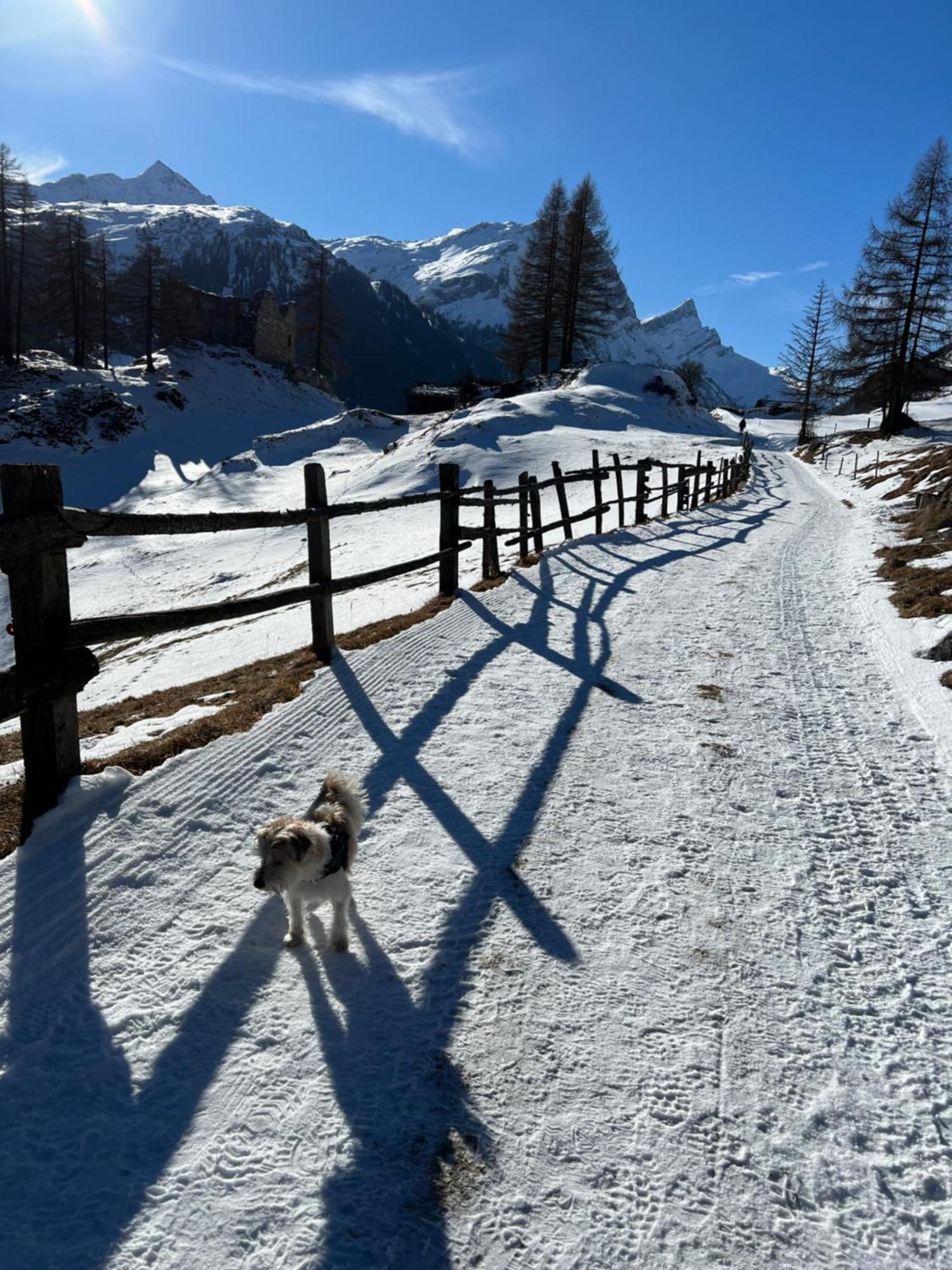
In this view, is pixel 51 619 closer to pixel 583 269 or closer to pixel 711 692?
pixel 711 692

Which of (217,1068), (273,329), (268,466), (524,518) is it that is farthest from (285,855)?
(273,329)

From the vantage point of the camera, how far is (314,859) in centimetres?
277

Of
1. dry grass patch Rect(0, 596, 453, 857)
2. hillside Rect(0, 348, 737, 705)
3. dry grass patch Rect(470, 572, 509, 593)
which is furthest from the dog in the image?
dry grass patch Rect(470, 572, 509, 593)

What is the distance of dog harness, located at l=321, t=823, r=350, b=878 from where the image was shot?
9.34ft

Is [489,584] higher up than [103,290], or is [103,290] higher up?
[103,290]

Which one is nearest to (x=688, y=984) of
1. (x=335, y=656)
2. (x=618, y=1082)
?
(x=618, y=1082)

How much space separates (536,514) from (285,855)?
1020 centimetres

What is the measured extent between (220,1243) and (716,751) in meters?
3.85

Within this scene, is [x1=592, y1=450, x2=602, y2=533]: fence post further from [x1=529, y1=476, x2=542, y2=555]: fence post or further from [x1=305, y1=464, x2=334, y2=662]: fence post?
[x1=305, y1=464, x2=334, y2=662]: fence post

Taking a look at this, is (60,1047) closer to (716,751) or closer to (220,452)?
(716,751)

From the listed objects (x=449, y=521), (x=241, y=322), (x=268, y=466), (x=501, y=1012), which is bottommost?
(x=501, y=1012)

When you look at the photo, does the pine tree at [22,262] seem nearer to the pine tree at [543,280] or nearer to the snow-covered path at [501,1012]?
the pine tree at [543,280]

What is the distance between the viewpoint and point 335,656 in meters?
6.31

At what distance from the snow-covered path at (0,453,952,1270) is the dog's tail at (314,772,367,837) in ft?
1.21
